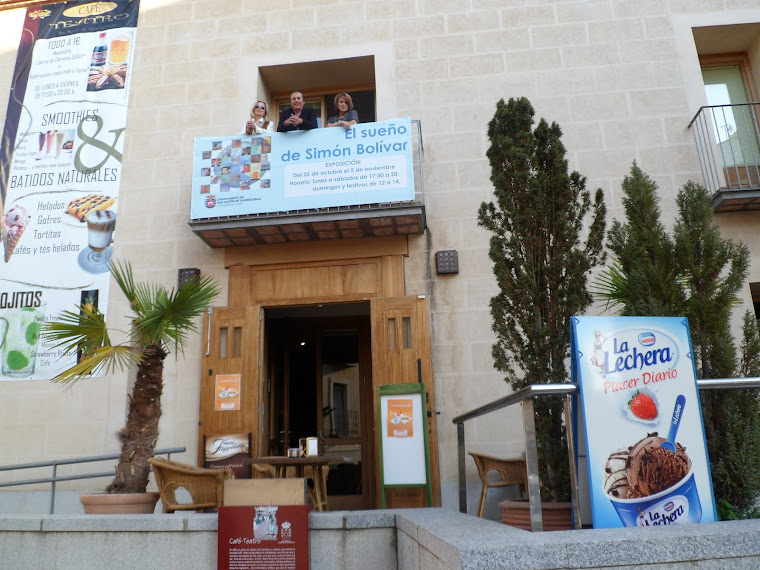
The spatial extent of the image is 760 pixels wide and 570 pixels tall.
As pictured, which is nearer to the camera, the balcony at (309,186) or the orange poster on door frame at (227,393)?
the balcony at (309,186)

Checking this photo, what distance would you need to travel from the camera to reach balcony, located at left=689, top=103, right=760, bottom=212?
26.2 ft

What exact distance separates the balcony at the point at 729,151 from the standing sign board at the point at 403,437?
4.30 metres

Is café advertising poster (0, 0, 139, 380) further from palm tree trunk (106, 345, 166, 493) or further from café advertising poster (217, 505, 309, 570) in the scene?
café advertising poster (217, 505, 309, 570)

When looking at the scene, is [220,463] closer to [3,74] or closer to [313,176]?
[313,176]

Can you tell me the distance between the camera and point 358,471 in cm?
1002

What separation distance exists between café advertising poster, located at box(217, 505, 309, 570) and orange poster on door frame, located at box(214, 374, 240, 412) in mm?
4005

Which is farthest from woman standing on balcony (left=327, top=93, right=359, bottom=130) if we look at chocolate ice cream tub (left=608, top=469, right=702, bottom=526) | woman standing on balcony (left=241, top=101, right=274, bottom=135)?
chocolate ice cream tub (left=608, top=469, right=702, bottom=526)

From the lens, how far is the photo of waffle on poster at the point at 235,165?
820 cm

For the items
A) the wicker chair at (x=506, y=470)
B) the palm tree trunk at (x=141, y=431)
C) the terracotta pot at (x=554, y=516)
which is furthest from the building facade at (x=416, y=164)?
the terracotta pot at (x=554, y=516)

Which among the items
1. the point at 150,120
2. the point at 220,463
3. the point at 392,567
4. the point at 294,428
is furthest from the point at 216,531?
the point at 150,120

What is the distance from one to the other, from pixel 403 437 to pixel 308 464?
120 cm

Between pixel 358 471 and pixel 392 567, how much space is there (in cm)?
609

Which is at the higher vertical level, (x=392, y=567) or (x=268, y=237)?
(x=268, y=237)

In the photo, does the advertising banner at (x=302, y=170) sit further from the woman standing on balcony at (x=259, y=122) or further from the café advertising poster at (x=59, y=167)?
the café advertising poster at (x=59, y=167)
